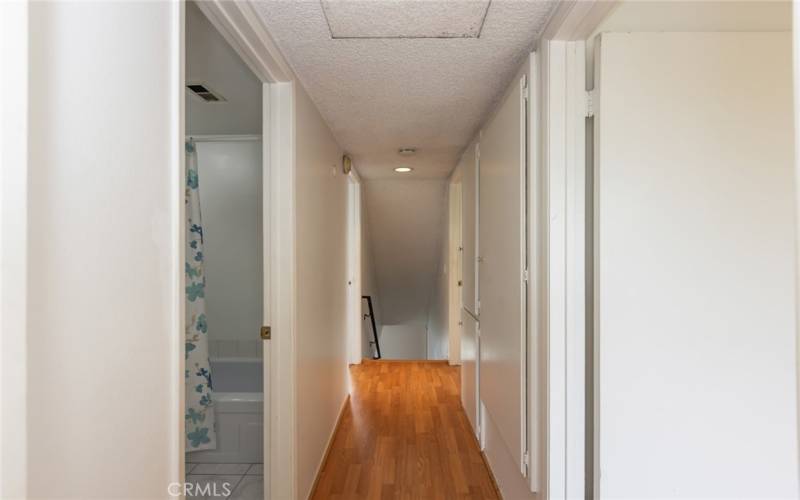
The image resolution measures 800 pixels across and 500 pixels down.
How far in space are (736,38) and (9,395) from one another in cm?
204

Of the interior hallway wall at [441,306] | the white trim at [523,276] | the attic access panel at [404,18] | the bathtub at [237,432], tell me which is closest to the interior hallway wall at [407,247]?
the interior hallway wall at [441,306]

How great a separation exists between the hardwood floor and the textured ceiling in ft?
7.07

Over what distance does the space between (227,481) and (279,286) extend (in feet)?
4.66

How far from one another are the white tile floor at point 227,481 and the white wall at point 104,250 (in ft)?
5.27

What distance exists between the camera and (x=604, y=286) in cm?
143

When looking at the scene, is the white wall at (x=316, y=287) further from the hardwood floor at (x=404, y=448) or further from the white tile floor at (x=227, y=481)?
the white tile floor at (x=227, y=481)

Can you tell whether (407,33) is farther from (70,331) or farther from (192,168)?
(192,168)

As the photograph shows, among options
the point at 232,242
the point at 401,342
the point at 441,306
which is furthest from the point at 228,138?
the point at 401,342

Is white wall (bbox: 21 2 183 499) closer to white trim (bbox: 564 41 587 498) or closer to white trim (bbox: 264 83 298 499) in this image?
white trim (bbox: 264 83 298 499)

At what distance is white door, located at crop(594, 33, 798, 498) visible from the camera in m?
1.40

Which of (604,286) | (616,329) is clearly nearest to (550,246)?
(604,286)

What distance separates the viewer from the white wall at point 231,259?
3.49 metres

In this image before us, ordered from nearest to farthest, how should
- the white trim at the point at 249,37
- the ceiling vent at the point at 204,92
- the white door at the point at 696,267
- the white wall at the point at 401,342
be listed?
1. the white trim at the point at 249,37
2. the white door at the point at 696,267
3. the ceiling vent at the point at 204,92
4. the white wall at the point at 401,342

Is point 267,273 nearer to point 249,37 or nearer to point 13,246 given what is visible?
point 249,37
